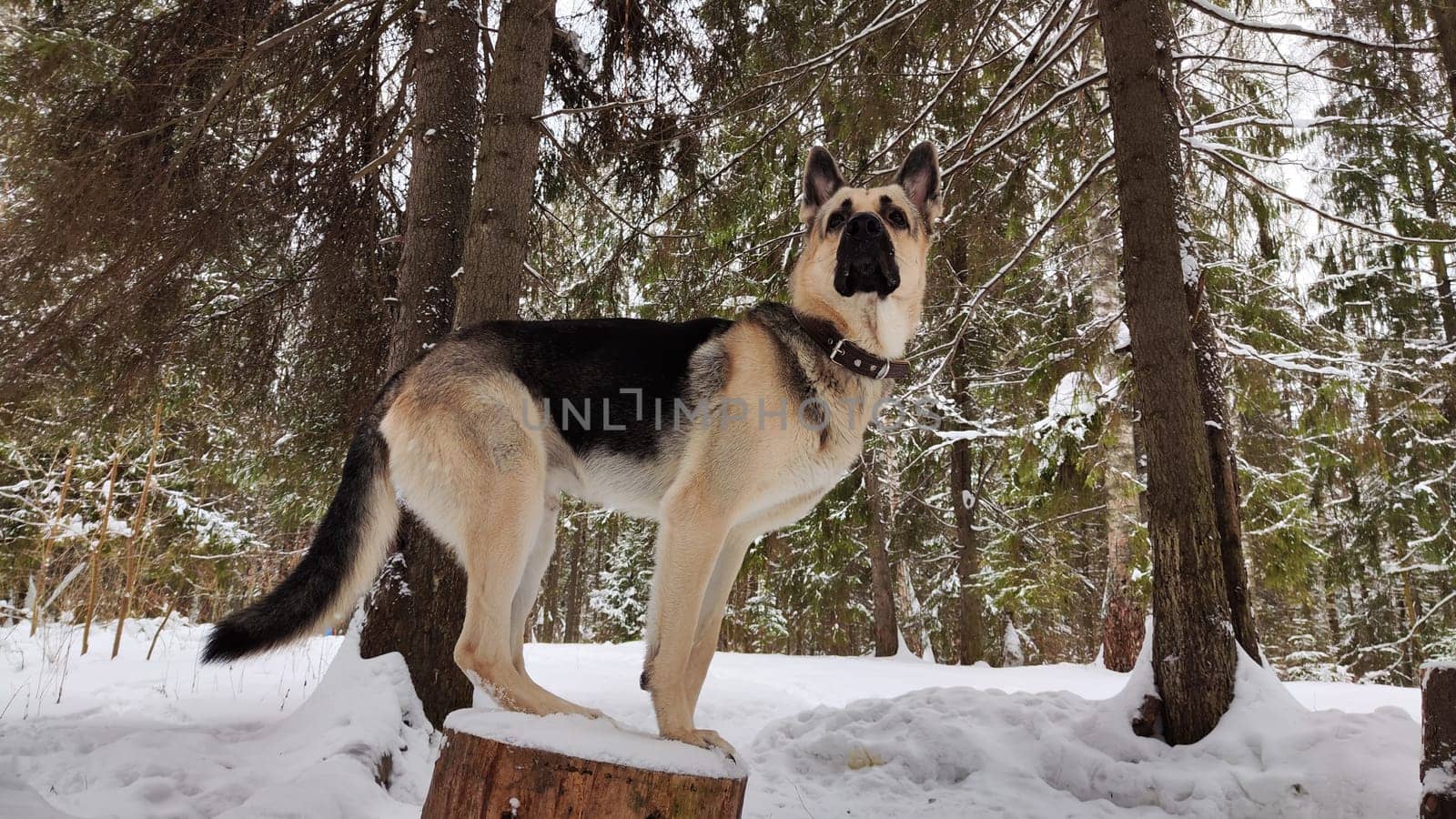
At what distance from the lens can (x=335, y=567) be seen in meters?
2.81

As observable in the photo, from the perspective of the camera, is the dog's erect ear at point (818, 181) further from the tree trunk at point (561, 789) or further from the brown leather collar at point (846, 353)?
the tree trunk at point (561, 789)

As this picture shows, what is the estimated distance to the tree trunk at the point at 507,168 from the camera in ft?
14.6

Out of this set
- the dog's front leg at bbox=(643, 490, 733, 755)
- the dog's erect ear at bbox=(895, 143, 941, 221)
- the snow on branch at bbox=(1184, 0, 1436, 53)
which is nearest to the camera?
the dog's front leg at bbox=(643, 490, 733, 755)

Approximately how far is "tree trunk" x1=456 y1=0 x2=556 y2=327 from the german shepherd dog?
4.21 ft

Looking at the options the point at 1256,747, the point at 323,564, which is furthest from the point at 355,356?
the point at 1256,747

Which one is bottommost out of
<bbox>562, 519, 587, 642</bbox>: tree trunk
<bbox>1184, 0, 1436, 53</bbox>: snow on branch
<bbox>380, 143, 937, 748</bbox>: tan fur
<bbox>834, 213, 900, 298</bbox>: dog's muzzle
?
<bbox>562, 519, 587, 642</bbox>: tree trunk

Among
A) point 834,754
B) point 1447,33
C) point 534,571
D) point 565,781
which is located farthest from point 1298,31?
point 565,781

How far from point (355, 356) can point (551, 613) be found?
18596 mm

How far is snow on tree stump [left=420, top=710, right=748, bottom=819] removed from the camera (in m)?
1.96

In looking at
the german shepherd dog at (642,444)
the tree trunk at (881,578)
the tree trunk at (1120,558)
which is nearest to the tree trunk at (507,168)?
the german shepherd dog at (642,444)

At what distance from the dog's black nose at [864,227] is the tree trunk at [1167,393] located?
203cm

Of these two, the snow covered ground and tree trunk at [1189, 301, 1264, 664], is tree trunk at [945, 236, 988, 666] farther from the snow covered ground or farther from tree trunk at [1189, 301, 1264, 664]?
the snow covered ground

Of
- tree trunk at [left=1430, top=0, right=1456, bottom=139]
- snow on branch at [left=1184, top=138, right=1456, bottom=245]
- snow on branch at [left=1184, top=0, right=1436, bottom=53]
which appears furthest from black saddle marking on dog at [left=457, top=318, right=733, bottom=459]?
tree trunk at [left=1430, top=0, right=1456, bottom=139]

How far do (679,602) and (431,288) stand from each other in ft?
10.3
